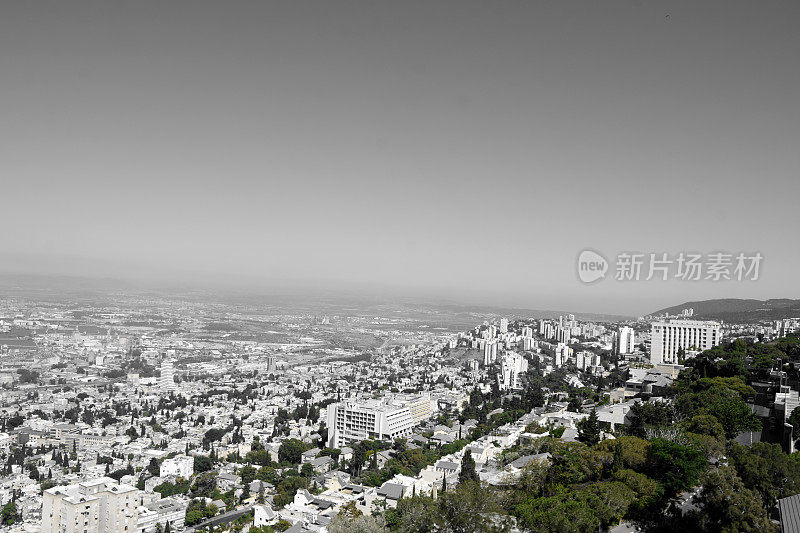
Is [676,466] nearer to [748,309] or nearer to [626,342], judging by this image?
[626,342]

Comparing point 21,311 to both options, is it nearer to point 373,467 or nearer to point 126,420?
point 126,420

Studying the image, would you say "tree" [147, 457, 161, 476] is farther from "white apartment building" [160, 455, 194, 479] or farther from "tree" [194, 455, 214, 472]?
"tree" [194, 455, 214, 472]

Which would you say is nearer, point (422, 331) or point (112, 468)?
point (112, 468)

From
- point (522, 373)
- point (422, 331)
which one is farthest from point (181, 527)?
point (422, 331)

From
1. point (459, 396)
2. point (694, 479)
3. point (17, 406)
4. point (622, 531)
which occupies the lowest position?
point (17, 406)

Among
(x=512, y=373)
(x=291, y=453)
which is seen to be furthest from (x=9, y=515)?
(x=512, y=373)

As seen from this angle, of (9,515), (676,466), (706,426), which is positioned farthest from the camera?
(9,515)
